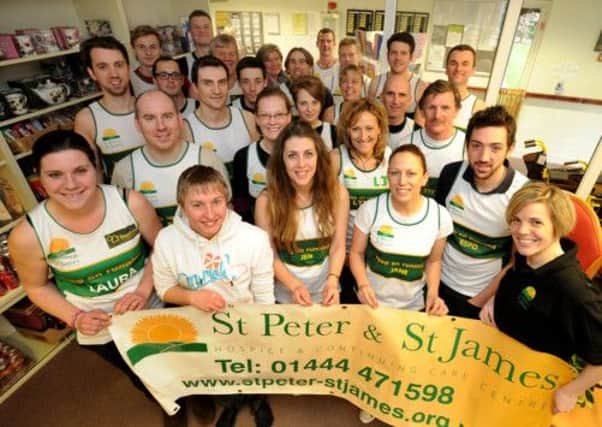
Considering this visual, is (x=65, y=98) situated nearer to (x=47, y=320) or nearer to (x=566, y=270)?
(x=47, y=320)

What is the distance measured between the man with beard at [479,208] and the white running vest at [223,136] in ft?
4.52

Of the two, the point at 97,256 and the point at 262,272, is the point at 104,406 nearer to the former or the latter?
the point at 97,256

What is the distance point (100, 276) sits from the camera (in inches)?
62.5

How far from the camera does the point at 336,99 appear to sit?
385 centimetres

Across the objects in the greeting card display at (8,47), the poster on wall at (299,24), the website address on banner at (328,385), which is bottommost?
the website address on banner at (328,385)

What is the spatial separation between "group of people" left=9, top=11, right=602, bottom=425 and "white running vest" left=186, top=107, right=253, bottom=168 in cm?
22

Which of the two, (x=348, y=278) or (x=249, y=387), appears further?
(x=348, y=278)

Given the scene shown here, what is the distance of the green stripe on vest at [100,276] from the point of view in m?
1.55

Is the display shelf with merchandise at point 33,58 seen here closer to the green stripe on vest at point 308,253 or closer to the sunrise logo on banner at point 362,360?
the sunrise logo on banner at point 362,360

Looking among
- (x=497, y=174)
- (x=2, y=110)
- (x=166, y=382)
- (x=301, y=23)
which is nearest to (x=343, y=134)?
(x=497, y=174)

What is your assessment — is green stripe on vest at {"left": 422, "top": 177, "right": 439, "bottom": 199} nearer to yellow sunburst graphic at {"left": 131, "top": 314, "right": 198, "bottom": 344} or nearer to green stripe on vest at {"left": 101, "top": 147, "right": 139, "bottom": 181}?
yellow sunburst graphic at {"left": 131, "top": 314, "right": 198, "bottom": 344}

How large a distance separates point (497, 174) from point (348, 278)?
3.33 ft

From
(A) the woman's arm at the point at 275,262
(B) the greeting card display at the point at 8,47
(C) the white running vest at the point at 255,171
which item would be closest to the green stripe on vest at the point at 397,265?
(A) the woman's arm at the point at 275,262

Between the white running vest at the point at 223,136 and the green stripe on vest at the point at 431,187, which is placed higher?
the white running vest at the point at 223,136
